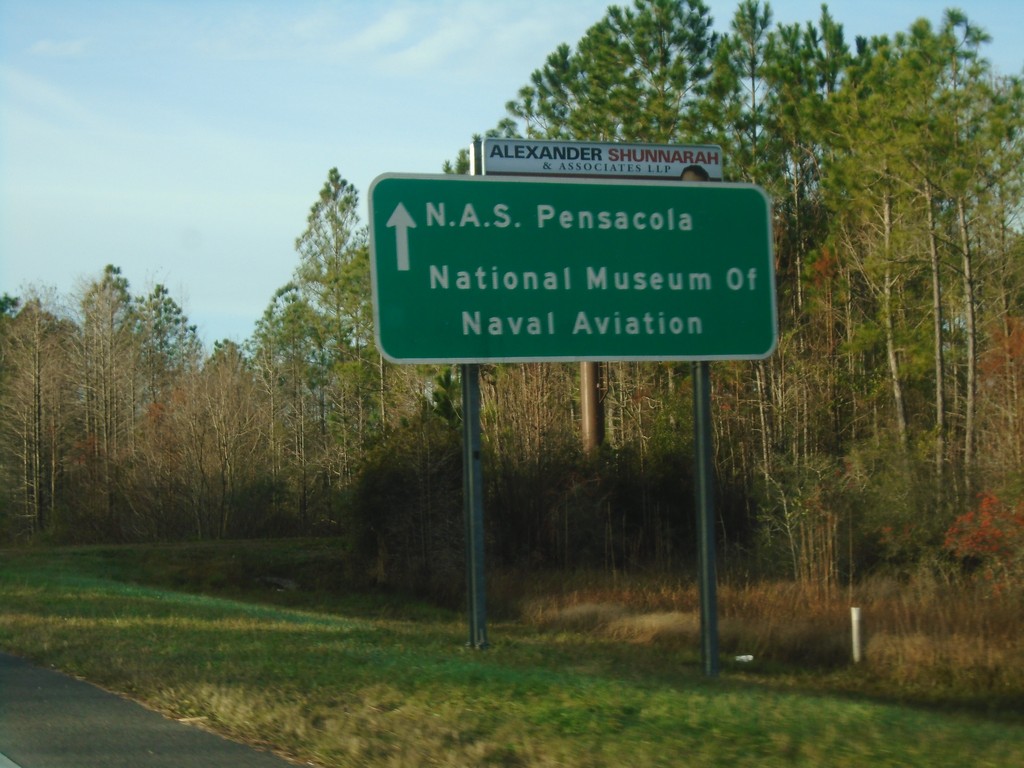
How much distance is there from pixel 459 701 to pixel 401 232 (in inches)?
189

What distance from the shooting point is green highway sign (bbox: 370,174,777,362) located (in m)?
11.0

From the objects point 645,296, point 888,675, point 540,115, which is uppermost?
point 540,115

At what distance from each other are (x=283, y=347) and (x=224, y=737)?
61.7 metres

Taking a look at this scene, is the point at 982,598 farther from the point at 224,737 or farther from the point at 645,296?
the point at 224,737

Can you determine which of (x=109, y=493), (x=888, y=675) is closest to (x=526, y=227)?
(x=888, y=675)

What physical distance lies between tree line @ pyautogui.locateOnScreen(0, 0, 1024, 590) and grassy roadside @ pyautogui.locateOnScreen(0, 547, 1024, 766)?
13181 millimetres

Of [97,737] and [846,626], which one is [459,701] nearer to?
[97,737]

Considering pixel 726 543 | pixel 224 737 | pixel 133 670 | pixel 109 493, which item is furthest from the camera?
pixel 109 493

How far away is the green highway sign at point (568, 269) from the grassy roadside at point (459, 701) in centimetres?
311

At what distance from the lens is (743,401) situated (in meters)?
36.7

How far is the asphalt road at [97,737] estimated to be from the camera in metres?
7.05

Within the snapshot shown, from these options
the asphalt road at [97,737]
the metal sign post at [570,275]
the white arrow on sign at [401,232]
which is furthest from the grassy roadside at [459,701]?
the white arrow on sign at [401,232]

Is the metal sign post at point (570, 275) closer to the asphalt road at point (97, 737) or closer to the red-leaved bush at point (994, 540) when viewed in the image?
the asphalt road at point (97, 737)

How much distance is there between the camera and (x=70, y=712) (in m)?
8.48
